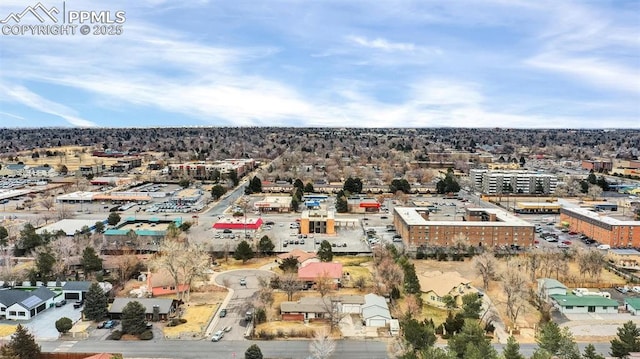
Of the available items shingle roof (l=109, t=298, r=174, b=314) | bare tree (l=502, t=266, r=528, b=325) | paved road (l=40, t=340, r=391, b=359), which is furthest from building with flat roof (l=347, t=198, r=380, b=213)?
paved road (l=40, t=340, r=391, b=359)

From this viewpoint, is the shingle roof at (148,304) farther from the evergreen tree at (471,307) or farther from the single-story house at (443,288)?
the evergreen tree at (471,307)

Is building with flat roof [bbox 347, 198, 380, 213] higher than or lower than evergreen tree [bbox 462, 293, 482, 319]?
higher

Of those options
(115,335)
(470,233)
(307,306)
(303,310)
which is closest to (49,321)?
(115,335)

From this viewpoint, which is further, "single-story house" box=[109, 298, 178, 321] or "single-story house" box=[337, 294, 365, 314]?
"single-story house" box=[337, 294, 365, 314]

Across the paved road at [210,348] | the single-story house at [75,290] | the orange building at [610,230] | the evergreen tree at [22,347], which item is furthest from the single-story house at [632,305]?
the single-story house at [75,290]

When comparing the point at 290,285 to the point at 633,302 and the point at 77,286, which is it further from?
the point at 633,302

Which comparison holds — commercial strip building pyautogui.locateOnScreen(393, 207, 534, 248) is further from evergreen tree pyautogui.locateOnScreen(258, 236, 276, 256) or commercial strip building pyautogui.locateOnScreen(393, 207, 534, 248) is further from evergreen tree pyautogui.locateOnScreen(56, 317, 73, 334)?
evergreen tree pyautogui.locateOnScreen(56, 317, 73, 334)
